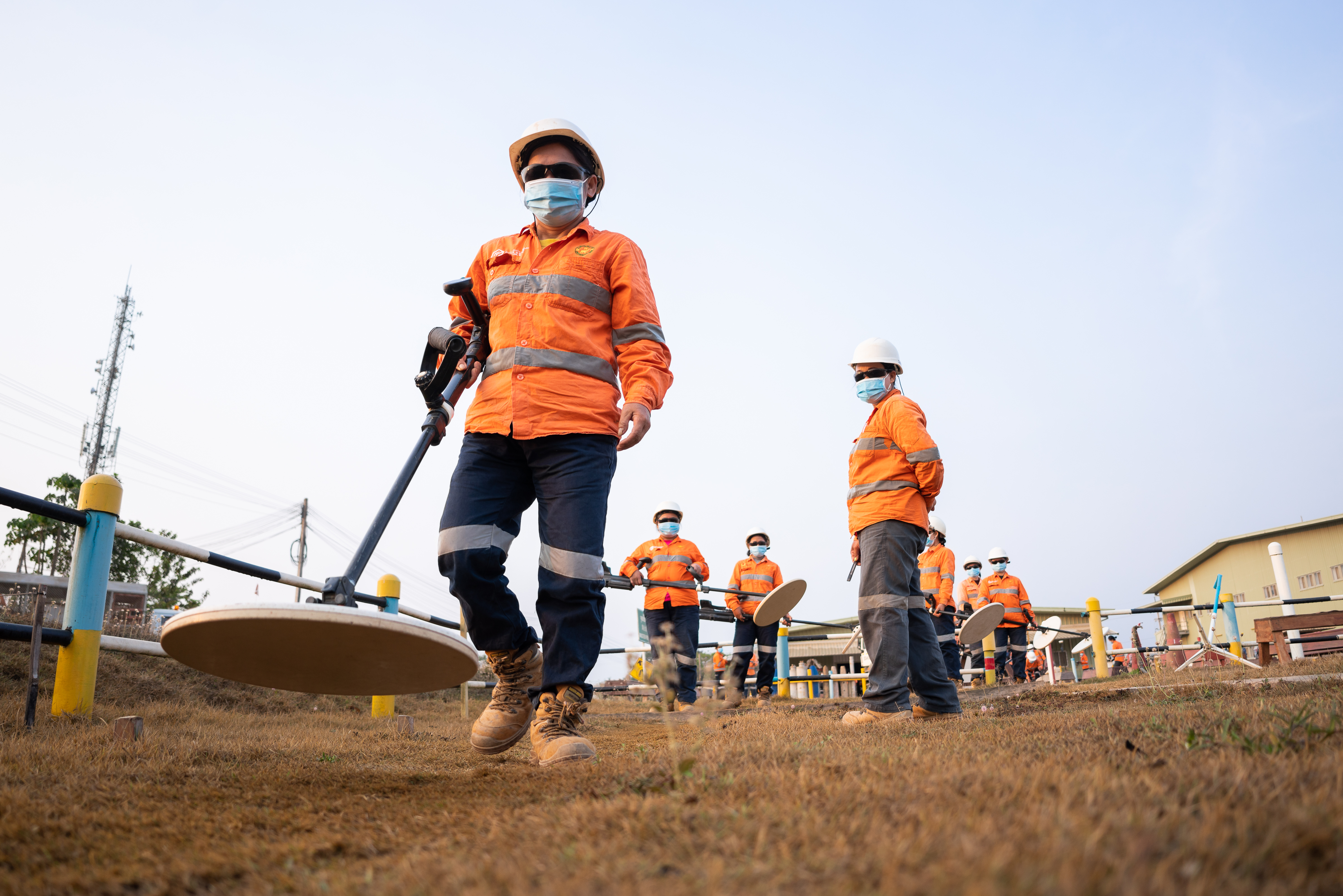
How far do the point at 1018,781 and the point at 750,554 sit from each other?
11501 millimetres

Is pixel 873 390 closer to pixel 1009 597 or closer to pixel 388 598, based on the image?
pixel 388 598

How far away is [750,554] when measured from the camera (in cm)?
1291

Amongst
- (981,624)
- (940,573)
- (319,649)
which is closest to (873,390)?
(319,649)

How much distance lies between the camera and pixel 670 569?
10766 mm

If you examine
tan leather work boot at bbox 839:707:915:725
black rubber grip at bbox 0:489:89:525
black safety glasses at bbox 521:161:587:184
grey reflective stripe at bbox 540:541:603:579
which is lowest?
tan leather work boot at bbox 839:707:915:725

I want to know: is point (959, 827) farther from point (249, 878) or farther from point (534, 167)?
point (534, 167)

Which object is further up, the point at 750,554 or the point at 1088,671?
the point at 750,554

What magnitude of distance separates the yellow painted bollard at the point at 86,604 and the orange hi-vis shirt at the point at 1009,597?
41.2 ft

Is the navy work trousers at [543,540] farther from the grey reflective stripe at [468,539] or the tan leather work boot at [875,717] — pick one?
the tan leather work boot at [875,717]

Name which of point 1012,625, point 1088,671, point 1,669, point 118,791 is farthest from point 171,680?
point 1088,671

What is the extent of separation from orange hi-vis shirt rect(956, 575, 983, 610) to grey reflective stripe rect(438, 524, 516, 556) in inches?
527

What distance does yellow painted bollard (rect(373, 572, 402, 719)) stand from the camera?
22.7 ft

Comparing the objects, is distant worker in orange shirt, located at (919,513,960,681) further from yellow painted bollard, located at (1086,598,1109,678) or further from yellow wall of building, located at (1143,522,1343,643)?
yellow wall of building, located at (1143,522,1343,643)

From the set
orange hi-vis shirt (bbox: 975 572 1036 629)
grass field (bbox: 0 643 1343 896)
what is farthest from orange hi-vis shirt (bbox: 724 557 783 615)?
grass field (bbox: 0 643 1343 896)
